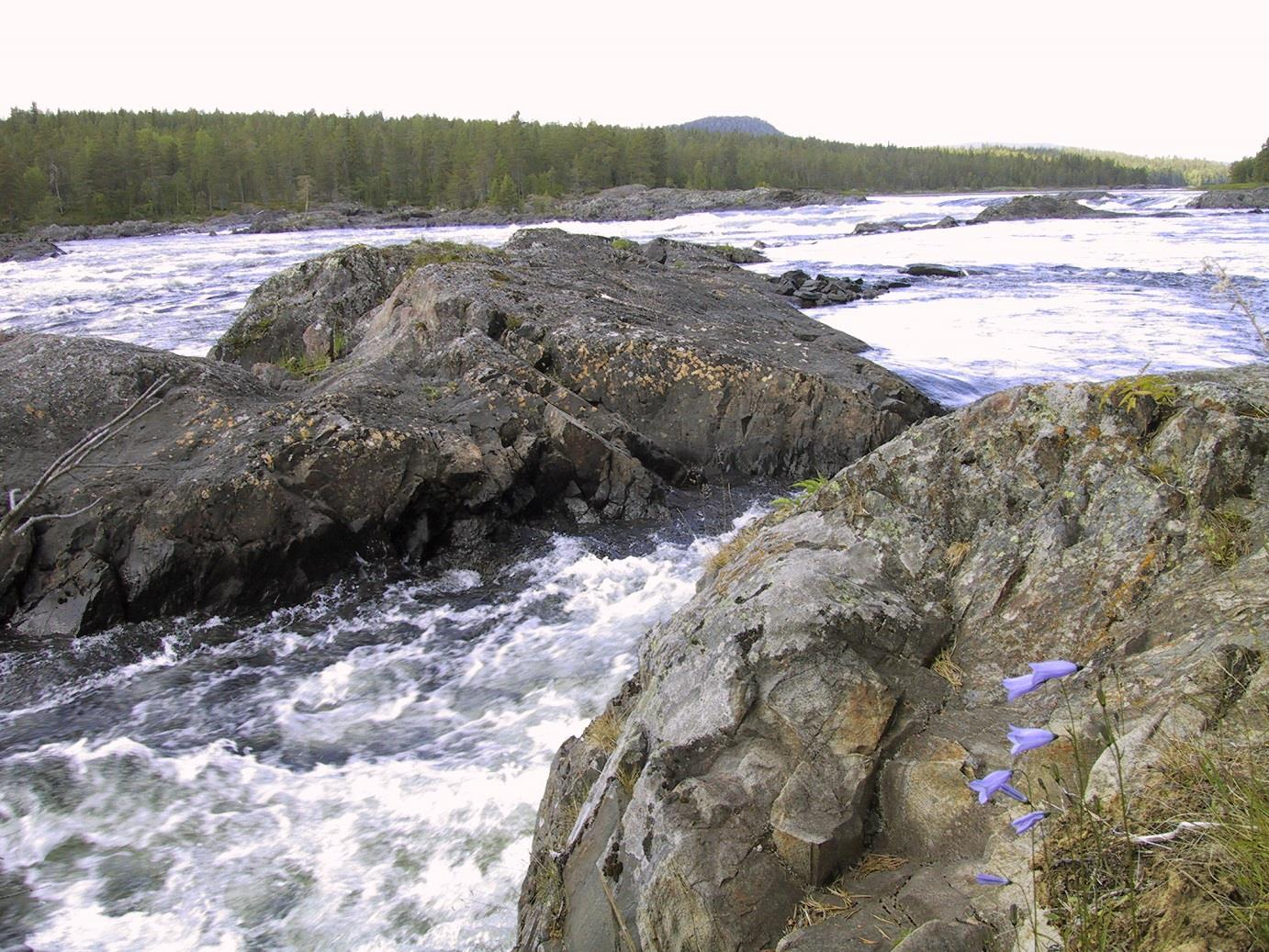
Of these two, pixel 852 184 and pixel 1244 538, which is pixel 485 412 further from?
pixel 852 184

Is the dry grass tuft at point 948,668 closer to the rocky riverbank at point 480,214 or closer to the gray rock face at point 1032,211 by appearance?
the gray rock face at point 1032,211

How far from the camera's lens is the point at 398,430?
8.35 metres

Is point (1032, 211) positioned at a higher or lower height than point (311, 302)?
higher

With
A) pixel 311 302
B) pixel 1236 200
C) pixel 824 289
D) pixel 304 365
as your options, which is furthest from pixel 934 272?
pixel 1236 200

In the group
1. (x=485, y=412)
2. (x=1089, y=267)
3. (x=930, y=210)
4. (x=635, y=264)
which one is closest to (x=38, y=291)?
(x=635, y=264)

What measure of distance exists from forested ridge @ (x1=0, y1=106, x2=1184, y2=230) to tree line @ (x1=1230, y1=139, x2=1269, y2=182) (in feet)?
172

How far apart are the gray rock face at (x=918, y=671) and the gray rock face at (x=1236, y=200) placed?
69031 mm

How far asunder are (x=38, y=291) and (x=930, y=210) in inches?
2548

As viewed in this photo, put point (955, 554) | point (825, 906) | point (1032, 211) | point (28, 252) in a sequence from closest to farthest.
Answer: point (825, 906)
point (955, 554)
point (28, 252)
point (1032, 211)

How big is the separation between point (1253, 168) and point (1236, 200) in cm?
3505

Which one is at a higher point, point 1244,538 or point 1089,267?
point 1089,267

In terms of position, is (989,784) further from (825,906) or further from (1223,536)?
(1223,536)

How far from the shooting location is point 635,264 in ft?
50.6

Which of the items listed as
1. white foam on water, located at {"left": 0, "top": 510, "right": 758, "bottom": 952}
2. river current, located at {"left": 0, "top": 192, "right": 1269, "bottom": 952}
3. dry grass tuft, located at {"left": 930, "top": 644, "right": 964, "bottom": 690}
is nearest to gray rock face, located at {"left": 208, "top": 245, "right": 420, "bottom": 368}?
river current, located at {"left": 0, "top": 192, "right": 1269, "bottom": 952}
